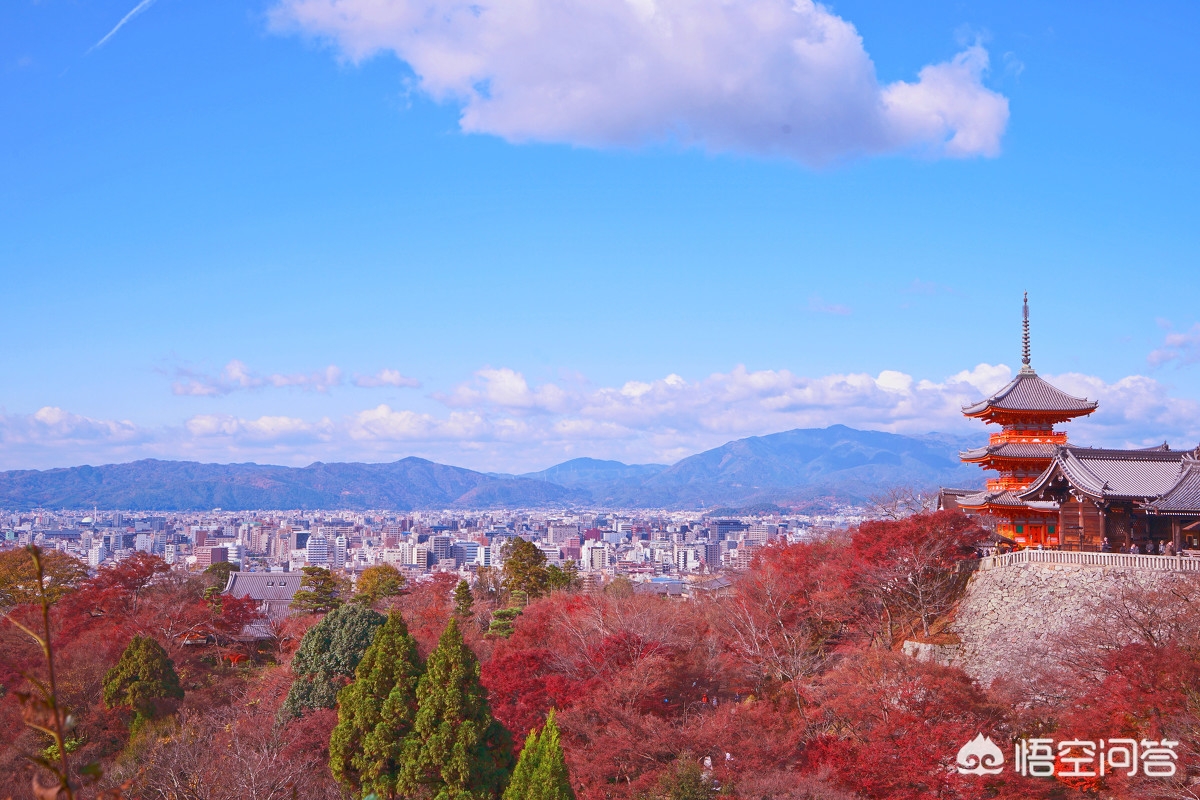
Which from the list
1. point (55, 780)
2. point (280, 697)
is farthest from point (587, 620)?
point (55, 780)

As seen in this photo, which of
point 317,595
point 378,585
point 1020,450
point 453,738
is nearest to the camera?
point 453,738

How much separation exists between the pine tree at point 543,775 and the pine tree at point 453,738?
3.15ft

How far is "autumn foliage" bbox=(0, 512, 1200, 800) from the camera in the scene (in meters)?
12.9

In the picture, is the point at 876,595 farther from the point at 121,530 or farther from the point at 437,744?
the point at 121,530

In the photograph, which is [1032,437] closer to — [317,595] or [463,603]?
[463,603]

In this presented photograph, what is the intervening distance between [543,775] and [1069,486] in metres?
12.5

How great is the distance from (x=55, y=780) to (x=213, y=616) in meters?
25.7

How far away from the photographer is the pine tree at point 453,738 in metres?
14.5

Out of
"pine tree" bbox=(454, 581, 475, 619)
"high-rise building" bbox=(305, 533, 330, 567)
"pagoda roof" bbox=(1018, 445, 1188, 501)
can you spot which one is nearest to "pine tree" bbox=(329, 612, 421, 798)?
"pine tree" bbox=(454, 581, 475, 619)

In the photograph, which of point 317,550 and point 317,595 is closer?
point 317,595

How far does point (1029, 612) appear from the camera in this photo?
17047 millimetres

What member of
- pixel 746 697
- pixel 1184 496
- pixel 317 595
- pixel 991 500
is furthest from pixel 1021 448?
pixel 317 595

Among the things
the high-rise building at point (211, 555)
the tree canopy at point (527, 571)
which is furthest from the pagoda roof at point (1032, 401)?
the high-rise building at point (211, 555)

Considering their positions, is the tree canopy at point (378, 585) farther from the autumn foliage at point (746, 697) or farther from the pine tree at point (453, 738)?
the pine tree at point (453, 738)
